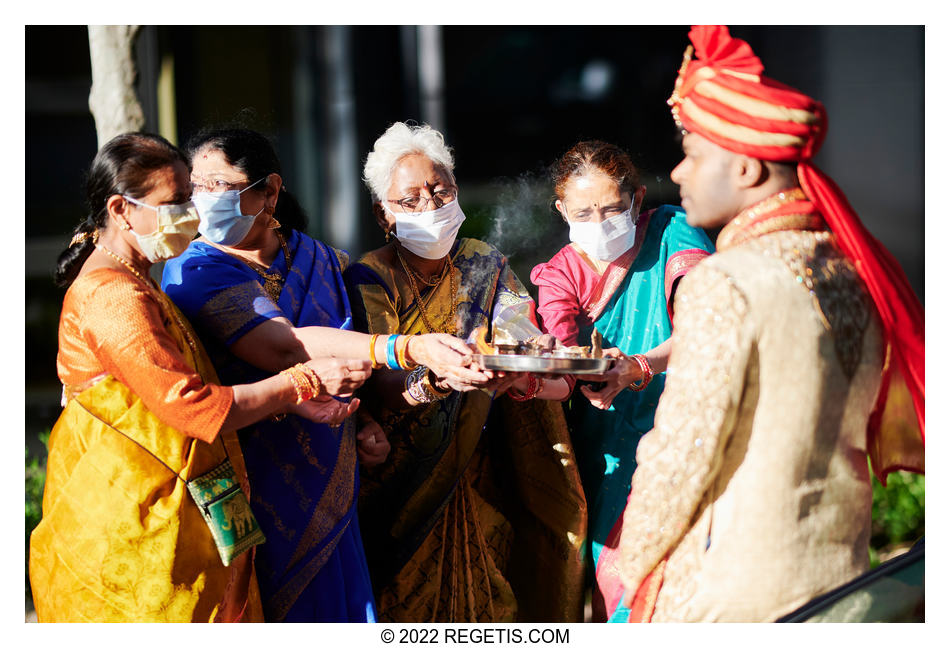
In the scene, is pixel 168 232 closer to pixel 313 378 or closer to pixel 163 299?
pixel 163 299

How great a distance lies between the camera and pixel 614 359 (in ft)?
10.1

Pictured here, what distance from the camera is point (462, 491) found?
11.8 feet

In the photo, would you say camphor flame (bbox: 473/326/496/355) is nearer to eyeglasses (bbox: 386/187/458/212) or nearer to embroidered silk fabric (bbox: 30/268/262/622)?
eyeglasses (bbox: 386/187/458/212)

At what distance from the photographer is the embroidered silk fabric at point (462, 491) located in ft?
11.3

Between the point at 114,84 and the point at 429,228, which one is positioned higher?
the point at 114,84

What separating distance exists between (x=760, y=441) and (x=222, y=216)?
5.71 ft

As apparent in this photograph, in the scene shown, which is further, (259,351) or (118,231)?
(259,351)

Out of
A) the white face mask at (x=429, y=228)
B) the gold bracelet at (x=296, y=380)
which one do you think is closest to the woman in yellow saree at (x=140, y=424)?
the gold bracelet at (x=296, y=380)

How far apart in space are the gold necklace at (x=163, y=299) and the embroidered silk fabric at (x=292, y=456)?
0.52ft

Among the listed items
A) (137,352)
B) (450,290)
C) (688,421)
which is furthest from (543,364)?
(137,352)

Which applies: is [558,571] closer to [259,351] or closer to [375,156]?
[259,351]

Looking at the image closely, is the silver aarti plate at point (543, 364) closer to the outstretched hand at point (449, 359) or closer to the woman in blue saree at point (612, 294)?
the outstretched hand at point (449, 359)
